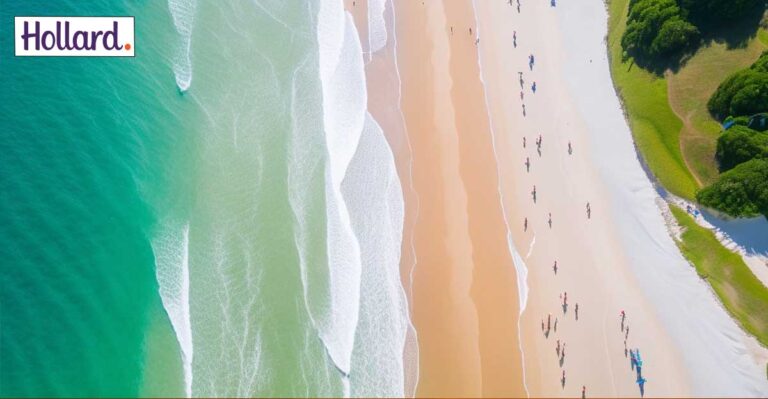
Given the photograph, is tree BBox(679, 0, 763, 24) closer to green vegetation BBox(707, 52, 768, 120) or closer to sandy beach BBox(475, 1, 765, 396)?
green vegetation BBox(707, 52, 768, 120)

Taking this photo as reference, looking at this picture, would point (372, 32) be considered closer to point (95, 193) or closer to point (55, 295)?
point (95, 193)

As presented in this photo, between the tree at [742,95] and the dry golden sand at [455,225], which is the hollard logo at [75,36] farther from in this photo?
the tree at [742,95]

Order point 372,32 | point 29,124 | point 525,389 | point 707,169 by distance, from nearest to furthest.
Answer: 1. point 525,389
2. point 707,169
3. point 29,124
4. point 372,32

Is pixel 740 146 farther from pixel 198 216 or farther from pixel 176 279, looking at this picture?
pixel 176 279

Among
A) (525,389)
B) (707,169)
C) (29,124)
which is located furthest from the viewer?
(29,124)

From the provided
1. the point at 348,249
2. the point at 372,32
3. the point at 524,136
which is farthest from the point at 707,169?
the point at 372,32
